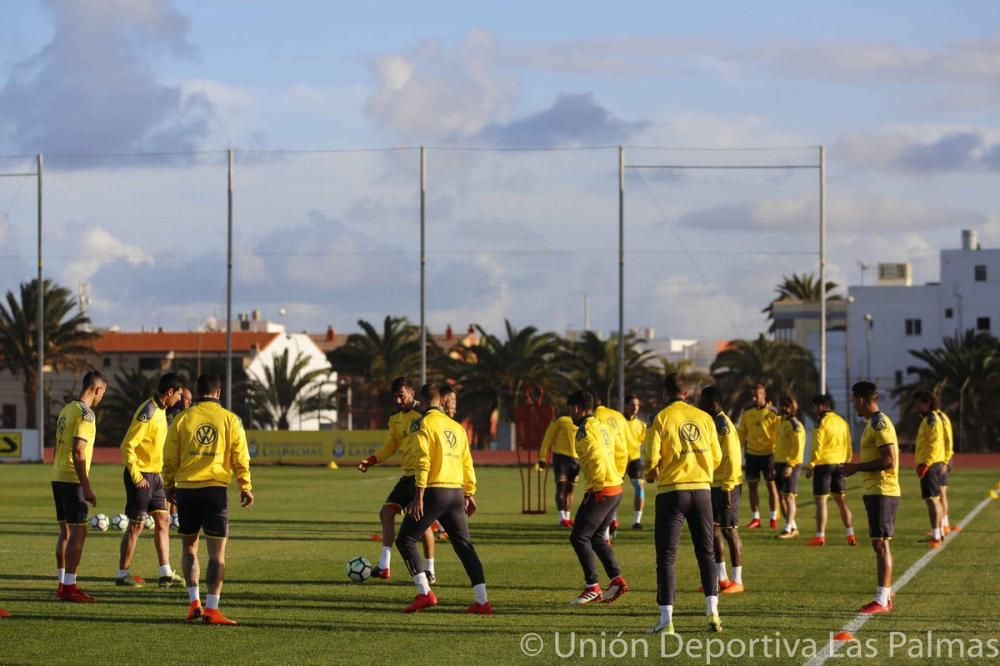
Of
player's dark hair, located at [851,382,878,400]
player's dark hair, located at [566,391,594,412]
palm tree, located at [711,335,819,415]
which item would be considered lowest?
player's dark hair, located at [566,391,594,412]

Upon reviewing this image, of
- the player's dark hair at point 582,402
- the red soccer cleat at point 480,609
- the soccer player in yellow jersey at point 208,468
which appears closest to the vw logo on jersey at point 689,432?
the player's dark hair at point 582,402

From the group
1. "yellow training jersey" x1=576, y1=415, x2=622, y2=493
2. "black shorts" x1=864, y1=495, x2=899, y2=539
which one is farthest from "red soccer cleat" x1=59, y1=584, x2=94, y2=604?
"black shorts" x1=864, y1=495, x2=899, y2=539

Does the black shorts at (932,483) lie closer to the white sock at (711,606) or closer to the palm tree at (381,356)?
the white sock at (711,606)

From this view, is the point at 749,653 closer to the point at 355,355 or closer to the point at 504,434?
the point at 355,355

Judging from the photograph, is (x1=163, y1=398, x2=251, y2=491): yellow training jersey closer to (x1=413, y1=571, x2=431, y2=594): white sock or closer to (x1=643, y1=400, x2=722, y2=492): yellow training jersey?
(x1=413, y1=571, x2=431, y2=594): white sock

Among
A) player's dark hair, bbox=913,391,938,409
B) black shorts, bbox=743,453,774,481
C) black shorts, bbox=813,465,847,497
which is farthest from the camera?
black shorts, bbox=743,453,774,481

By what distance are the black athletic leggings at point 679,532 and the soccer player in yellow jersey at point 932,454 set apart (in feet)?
22.8

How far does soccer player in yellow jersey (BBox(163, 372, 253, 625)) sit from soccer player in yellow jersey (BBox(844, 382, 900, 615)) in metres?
5.52

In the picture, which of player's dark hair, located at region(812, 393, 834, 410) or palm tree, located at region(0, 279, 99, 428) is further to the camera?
palm tree, located at region(0, 279, 99, 428)

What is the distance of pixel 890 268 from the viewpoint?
375 feet

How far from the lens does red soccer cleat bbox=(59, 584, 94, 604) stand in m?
14.1

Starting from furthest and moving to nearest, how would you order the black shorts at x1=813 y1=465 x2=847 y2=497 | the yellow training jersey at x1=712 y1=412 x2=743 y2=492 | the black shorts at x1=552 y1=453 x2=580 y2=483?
the black shorts at x1=552 y1=453 x2=580 y2=483 < the black shorts at x1=813 y1=465 x2=847 y2=497 < the yellow training jersey at x1=712 y1=412 x2=743 y2=492

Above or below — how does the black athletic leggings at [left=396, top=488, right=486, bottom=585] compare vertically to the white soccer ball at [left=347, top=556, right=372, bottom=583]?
above

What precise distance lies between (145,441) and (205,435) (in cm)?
262
